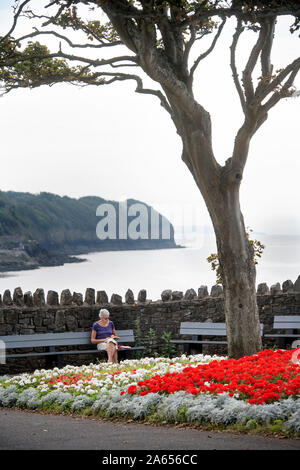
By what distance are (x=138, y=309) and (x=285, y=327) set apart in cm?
319

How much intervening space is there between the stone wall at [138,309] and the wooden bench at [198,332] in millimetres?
331

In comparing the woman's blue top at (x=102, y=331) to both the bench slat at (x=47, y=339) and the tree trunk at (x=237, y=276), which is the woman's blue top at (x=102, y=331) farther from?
the tree trunk at (x=237, y=276)

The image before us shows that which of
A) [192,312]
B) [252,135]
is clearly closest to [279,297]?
[192,312]

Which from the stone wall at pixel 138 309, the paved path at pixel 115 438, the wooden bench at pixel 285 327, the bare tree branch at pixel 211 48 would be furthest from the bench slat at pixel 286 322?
the paved path at pixel 115 438

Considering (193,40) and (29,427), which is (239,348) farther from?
(193,40)

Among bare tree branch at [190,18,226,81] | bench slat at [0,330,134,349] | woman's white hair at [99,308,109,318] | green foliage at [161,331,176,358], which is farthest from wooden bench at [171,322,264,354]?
bare tree branch at [190,18,226,81]

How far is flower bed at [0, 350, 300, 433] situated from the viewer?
706cm

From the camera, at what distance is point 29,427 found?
7.62m

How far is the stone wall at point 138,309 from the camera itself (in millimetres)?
13820

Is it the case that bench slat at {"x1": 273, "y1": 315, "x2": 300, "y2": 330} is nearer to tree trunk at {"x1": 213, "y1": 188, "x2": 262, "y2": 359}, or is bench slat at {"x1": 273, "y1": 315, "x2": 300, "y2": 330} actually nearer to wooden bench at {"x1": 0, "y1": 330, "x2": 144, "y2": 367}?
wooden bench at {"x1": 0, "y1": 330, "x2": 144, "y2": 367}

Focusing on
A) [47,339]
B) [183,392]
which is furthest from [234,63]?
[47,339]

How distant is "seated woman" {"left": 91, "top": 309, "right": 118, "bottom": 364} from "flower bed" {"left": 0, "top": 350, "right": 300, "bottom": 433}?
217 centimetres

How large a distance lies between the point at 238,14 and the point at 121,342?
285 inches

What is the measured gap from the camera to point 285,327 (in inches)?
562
